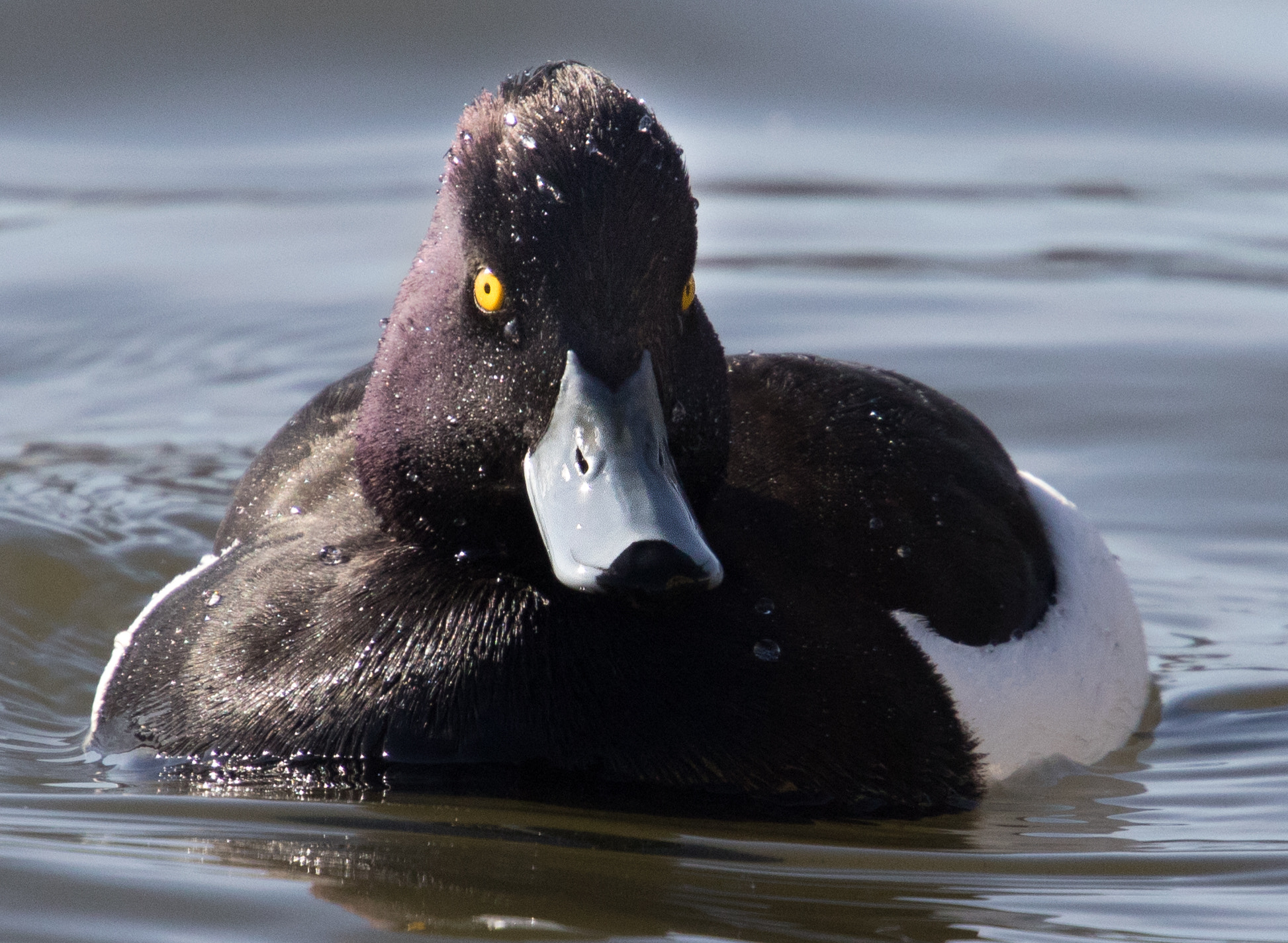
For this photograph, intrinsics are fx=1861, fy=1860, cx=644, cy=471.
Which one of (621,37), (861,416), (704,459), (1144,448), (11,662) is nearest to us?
(704,459)

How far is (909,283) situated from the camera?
8.48m

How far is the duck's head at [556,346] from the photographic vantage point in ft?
10.2

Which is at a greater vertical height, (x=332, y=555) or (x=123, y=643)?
(x=332, y=555)

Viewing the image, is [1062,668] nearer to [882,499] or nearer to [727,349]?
[882,499]

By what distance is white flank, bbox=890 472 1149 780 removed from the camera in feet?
12.2

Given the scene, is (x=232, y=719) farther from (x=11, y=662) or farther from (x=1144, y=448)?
(x=1144, y=448)

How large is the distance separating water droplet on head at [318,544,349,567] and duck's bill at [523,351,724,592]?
632mm

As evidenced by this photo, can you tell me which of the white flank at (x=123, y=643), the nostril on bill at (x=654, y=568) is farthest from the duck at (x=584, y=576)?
the white flank at (x=123, y=643)

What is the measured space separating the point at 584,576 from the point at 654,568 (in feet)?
0.39

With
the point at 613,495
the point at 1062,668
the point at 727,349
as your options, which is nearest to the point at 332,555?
the point at 613,495

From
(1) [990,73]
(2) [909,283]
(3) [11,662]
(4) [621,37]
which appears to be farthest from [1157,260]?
(3) [11,662]

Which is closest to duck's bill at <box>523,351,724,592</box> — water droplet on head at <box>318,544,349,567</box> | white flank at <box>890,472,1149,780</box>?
water droplet on head at <box>318,544,349,567</box>

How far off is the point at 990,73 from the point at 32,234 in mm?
5226

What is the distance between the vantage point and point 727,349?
24.8ft
